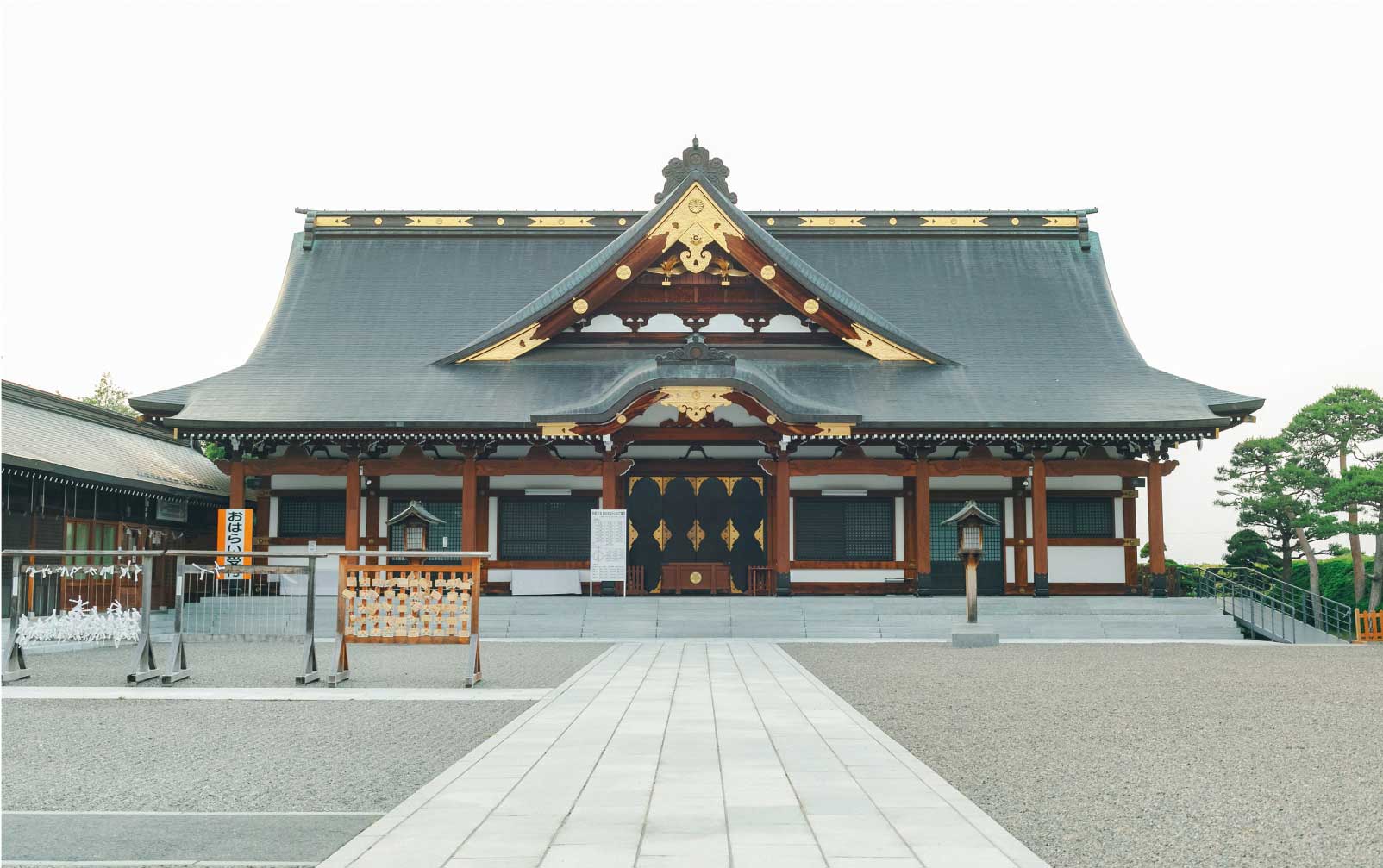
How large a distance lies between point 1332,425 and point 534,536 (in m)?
22.2

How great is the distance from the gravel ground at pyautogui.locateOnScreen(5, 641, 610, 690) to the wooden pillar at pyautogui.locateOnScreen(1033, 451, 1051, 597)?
9.27 metres

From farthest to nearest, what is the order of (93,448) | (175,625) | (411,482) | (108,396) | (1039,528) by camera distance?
(108,396), (411,482), (93,448), (1039,528), (175,625)

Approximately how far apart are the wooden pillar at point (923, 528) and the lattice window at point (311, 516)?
464 inches

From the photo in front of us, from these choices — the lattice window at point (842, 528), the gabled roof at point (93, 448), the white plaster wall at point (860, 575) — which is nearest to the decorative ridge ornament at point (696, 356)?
the lattice window at point (842, 528)

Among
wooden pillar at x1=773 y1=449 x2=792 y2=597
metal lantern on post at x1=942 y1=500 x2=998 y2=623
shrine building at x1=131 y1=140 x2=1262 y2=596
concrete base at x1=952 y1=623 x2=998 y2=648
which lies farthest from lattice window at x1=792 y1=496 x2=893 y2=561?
concrete base at x1=952 y1=623 x2=998 y2=648

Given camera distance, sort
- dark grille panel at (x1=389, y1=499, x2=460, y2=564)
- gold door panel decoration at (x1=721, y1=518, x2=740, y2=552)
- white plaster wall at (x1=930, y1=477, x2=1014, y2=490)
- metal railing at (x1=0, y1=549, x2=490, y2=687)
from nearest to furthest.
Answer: metal railing at (x1=0, y1=549, x2=490, y2=687)
dark grille panel at (x1=389, y1=499, x2=460, y2=564)
white plaster wall at (x1=930, y1=477, x2=1014, y2=490)
gold door panel decoration at (x1=721, y1=518, x2=740, y2=552)

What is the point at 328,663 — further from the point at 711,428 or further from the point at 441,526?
the point at 711,428

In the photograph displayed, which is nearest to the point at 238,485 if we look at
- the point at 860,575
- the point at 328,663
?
the point at 328,663

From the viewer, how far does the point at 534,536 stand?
23734mm

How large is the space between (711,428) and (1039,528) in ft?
22.3

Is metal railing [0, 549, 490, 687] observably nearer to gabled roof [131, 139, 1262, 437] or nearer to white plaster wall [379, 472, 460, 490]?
gabled roof [131, 139, 1262, 437]

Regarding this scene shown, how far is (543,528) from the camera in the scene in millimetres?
23750

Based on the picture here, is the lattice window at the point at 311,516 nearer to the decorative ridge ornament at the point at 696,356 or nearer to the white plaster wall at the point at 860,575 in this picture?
the decorative ridge ornament at the point at 696,356

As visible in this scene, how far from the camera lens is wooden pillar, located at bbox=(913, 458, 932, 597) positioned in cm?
2241
